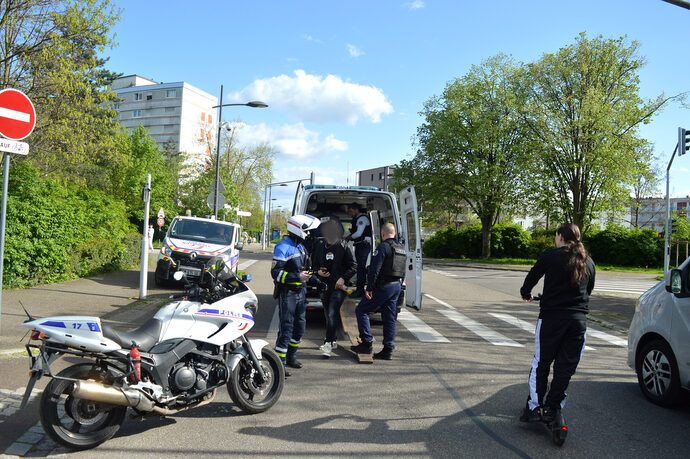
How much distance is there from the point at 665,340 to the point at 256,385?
3977 millimetres

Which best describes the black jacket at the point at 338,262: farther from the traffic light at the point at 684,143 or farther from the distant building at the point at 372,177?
the distant building at the point at 372,177

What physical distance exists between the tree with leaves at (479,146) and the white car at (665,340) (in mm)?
31454

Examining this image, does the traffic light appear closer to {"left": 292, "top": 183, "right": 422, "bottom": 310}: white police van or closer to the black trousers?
{"left": 292, "top": 183, "right": 422, "bottom": 310}: white police van

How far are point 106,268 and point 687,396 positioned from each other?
14544 mm

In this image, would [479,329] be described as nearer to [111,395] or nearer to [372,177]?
[111,395]

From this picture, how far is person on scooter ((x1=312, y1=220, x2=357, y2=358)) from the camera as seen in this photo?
23.3 ft

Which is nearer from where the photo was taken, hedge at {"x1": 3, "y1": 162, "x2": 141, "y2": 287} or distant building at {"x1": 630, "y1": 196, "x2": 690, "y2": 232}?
hedge at {"x1": 3, "y1": 162, "x2": 141, "y2": 287}

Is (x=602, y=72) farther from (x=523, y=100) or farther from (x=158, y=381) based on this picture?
(x=158, y=381)

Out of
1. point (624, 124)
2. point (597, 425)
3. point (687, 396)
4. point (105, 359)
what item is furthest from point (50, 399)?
point (624, 124)

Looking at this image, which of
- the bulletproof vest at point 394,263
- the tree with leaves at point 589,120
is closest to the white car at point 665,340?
the bulletproof vest at point 394,263

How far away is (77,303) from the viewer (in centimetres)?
967

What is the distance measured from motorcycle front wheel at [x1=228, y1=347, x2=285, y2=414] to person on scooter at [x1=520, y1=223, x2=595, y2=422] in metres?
2.25

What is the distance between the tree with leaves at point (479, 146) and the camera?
122 feet

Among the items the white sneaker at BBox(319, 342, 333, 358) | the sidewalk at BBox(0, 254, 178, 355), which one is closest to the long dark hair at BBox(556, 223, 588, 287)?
the white sneaker at BBox(319, 342, 333, 358)
